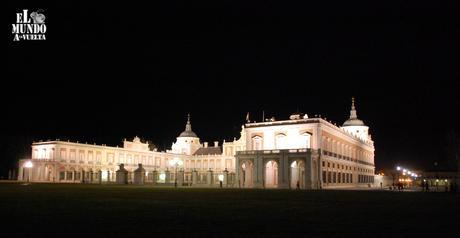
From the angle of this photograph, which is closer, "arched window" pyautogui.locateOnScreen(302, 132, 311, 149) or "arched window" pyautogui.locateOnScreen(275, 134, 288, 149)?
"arched window" pyautogui.locateOnScreen(302, 132, 311, 149)

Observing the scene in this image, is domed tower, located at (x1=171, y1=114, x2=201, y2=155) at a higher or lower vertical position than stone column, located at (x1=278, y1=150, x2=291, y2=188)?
higher

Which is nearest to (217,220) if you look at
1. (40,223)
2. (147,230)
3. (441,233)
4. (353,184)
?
(147,230)

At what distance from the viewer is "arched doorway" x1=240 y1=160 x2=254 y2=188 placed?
240ft

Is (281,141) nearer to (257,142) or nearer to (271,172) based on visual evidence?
(257,142)

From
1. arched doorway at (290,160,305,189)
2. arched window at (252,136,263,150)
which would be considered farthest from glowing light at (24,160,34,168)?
arched doorway at (290,160,305,189)

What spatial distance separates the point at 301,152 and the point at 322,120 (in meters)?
8.41

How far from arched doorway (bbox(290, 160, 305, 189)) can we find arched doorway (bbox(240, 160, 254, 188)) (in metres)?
6.62

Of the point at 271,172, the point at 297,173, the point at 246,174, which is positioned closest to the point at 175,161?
the point at 271,172

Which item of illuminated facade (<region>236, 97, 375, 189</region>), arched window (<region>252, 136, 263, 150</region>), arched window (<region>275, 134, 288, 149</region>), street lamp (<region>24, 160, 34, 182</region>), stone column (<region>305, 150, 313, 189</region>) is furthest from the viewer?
street lamp (<region>24, 160, 34, 182</region>)

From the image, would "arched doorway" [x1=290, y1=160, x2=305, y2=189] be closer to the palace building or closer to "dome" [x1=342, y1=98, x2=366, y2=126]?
the palace building

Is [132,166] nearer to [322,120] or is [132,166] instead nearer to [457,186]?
[322,120]

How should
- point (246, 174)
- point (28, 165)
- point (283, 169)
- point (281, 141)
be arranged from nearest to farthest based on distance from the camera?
point (283, 169) < point (246, 174) < point (281, 141) < point (28, 165)

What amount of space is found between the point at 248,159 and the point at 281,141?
22.0ft

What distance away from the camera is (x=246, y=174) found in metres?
74.6
